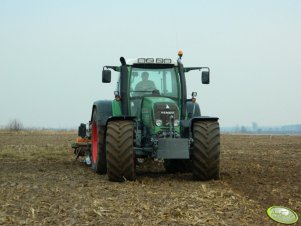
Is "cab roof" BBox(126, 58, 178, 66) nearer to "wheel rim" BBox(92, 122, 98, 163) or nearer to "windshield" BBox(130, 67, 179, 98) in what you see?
"windshield" BBox(130, 67, 179, 98)

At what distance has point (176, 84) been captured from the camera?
38.6 feet

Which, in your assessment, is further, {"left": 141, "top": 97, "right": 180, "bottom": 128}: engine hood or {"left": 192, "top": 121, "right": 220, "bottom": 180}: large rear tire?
{"left": 141, "top": 97, "right": 180, "bottom": 128}: engine hood

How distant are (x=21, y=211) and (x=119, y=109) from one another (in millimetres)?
5166

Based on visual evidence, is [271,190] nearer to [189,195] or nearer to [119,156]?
[189,195]

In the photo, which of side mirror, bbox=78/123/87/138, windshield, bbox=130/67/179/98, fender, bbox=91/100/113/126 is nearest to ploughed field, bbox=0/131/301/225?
fender, bbox=91/100/113/126

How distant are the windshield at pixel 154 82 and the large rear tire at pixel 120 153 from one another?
171 cm

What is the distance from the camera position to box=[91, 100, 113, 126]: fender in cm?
1202

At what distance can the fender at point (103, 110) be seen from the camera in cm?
1202

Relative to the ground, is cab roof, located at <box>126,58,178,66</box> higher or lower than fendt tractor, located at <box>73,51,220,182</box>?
higher

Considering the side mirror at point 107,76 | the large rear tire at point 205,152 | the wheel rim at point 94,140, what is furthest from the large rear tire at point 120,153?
the wheel rim at point 94,140

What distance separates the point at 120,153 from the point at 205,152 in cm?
167

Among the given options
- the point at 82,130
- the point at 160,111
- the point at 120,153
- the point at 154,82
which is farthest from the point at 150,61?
the point at 82,130

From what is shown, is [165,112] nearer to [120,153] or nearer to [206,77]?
[120,153]

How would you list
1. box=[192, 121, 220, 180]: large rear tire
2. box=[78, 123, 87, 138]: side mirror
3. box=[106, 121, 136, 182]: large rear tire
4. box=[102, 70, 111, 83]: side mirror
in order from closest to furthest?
box=[106, 121, 136, 182]: large rear tire < box=[192, 121, 220, 180]: large rear tire < box=[102, 70, 111, 83]: side mirror < box=[78, 123, 87, 138]: side mirror
